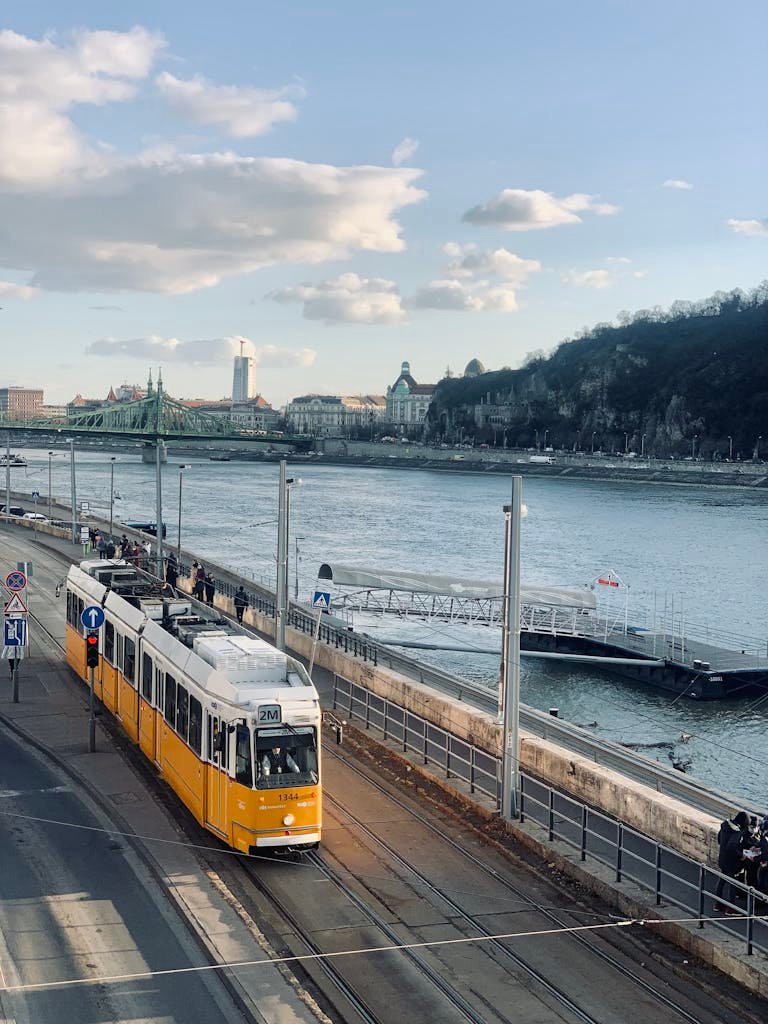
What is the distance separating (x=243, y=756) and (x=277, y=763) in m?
0.38

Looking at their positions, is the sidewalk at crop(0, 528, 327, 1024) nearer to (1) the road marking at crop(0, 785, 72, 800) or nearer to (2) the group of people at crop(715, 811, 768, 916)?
(1) the road marking at crop(0, 785, 72, 800)

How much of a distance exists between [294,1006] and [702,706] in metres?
29.0

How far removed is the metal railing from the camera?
1054 cm

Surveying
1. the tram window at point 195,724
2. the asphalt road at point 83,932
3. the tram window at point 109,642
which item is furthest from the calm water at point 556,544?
the asphalt road at point 83,932

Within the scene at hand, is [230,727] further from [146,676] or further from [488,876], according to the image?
[146,676]

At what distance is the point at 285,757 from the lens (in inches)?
500

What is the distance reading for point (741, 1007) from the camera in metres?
9.45

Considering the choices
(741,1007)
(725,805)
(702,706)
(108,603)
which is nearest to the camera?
(741,1007)

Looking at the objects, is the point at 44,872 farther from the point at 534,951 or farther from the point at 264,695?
the point at 534,951

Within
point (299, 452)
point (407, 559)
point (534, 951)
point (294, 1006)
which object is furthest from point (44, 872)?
point (299, 452)

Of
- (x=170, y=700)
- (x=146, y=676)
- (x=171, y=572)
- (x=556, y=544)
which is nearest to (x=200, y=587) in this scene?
(x=171, y=572)

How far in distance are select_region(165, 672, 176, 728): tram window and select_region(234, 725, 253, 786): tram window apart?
98.7 inches

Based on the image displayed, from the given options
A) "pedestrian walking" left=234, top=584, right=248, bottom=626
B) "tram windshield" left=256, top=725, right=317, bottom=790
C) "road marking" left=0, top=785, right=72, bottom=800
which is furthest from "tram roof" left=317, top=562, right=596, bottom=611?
"tram windshield" left=256, top=725, right=317, bottom=790

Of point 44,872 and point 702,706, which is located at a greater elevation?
point 44,872
